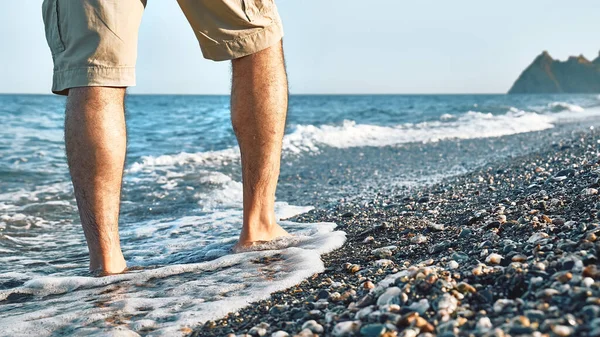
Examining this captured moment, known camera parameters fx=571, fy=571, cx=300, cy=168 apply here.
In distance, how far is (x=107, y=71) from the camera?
2098 millimetres

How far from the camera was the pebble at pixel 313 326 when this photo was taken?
142 cm

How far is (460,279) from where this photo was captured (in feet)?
4.99

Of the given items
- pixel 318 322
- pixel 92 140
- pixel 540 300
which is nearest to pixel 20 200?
pixel 92 140

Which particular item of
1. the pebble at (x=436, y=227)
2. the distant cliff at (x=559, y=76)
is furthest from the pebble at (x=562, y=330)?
the distant cliff at (x=559, y=76)

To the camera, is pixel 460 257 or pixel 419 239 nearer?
pixel 460 257

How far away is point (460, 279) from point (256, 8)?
1437 millimetres

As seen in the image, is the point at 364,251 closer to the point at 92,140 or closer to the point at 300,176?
the point at 92,140

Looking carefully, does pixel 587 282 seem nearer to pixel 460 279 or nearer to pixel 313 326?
pixel 460 279

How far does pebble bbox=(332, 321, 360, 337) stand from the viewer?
135 cm

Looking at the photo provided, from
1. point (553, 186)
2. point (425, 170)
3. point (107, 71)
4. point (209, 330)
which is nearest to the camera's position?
point (209, 330)

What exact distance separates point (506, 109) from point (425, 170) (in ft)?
57.7

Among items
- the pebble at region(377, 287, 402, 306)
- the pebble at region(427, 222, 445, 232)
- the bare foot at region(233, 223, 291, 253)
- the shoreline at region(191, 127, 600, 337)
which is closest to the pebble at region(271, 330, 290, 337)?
the shoreline at region(191, 127, 600, 337)

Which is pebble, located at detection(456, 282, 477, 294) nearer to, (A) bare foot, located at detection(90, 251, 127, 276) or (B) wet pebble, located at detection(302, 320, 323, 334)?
(B) wet pebble, located at detection(302, 320, 323, 334)

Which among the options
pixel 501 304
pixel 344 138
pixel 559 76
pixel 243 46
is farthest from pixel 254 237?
pixel 559 76
